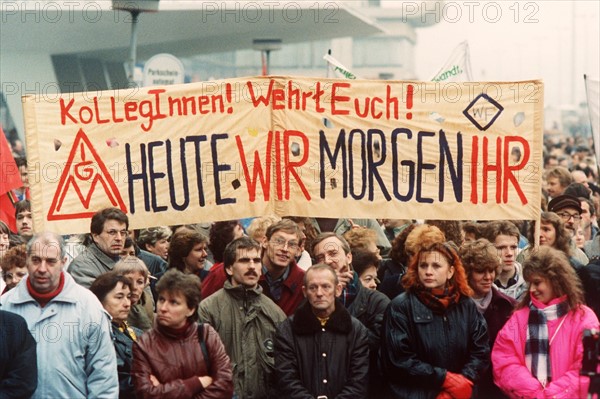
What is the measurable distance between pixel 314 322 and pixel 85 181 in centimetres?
227

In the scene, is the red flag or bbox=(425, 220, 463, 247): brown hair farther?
the red flag

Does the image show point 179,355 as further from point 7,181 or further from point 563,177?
point 563,177

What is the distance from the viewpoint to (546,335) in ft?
25.4

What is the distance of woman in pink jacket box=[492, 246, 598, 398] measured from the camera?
767 centimetres

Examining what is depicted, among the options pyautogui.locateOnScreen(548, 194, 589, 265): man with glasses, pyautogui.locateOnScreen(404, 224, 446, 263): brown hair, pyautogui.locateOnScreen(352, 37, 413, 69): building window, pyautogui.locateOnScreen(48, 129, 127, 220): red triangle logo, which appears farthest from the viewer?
pyautogui.locateOnScreen(352, 37, 413, 69): building window

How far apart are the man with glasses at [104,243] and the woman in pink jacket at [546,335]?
2.50m

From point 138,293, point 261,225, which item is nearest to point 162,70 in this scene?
point 261,225

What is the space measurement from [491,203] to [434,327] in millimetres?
1767

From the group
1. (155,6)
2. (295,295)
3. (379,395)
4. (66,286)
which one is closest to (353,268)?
(295,295)

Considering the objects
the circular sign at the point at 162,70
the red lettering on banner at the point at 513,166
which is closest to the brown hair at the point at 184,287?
the red lettering on banner at the point at 513,166

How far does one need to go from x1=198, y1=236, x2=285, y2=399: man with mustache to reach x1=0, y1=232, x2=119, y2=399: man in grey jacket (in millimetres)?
869

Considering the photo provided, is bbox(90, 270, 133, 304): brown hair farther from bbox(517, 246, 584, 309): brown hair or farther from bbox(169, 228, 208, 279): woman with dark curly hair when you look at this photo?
bbox(517, 246, 584, 309): brown hair

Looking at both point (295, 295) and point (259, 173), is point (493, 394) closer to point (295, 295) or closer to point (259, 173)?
point (295, 295)

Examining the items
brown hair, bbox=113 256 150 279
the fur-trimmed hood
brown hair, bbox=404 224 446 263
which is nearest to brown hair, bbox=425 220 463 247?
brown hair, bbox=404 224 446 263
